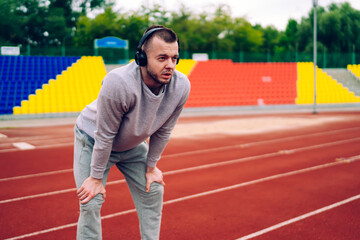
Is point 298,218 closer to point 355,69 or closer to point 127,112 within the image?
point 127,112

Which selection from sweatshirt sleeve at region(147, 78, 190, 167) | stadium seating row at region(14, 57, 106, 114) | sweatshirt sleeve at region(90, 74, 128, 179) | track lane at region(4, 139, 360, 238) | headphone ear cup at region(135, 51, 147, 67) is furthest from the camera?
stadium seating row at region(14, 57, 106, 114)

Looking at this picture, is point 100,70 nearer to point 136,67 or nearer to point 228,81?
point 228,81

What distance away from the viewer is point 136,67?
7.56 feet

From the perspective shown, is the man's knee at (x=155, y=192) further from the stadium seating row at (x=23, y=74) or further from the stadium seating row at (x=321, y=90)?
the stadium seating row at (x=321, y=90)

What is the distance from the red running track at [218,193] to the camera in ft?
13.6

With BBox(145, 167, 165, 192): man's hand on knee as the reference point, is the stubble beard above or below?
above

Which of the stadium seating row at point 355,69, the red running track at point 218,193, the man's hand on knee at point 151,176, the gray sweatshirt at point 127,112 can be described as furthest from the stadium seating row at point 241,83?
the gray sweatshirt at point 127,112

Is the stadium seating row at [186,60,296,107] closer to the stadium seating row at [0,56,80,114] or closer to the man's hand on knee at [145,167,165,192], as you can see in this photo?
the stadium seating row at [0,56,80,114]

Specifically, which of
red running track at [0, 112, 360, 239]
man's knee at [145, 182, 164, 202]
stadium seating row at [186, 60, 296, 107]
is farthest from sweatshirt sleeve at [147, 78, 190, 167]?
stadium seating row at [186, 60, 296, 107]

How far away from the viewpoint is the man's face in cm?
220

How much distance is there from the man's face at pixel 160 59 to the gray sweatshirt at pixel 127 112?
0.32ft

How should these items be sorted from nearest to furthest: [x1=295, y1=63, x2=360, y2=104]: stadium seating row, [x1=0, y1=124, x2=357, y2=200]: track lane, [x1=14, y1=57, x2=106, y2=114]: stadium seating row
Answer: [x1=0, y1=124, x2=357, y2=200]: track lane < [x1=14, y1=57, x2=106, y2=114]: stadium seating row < [x1=295, y1=63, x2=360, y2=104]: stadium seating row

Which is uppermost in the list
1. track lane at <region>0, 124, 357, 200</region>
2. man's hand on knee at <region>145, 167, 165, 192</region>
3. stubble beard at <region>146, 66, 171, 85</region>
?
stubble beard at <region>146, 66, 171, 85</region>

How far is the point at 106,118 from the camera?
7.29 feet
